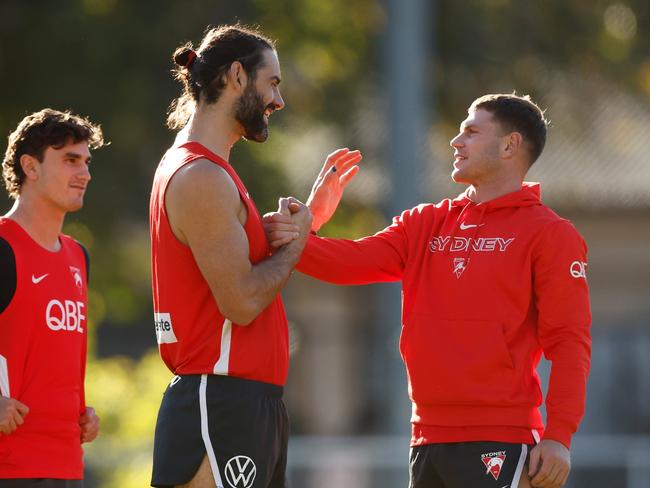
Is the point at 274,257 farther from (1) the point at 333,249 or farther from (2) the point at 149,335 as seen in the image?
(2) the point at 149,335

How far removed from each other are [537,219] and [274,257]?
1047 millimetres

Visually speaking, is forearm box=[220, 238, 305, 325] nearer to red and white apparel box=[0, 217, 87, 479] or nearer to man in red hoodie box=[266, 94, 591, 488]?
man in red hoodie box=[266, 94, 591, 488]

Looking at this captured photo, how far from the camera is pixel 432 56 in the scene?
1862cm

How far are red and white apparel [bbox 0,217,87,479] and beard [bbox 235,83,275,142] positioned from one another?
1.05 metres

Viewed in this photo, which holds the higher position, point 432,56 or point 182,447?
point 432,56

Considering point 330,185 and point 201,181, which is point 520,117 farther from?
point 201,181

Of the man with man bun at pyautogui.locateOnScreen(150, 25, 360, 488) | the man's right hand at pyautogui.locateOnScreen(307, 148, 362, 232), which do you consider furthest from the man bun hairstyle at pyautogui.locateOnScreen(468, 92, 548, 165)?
the man with man bun at pyautogui.locateOnScreen(150, 25, 360, 488)

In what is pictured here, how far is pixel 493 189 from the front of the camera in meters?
4.95

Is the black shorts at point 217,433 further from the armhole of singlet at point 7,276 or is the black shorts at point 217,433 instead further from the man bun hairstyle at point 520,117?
the man bun hairstyle at point 520,117

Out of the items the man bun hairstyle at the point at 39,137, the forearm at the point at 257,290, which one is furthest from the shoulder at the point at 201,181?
the man bun hairstyle at the point at 39,137

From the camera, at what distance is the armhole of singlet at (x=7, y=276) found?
4820 millimetres

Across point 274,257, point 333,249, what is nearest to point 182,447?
point 274,257

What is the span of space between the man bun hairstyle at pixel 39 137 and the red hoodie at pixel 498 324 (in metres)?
1.53

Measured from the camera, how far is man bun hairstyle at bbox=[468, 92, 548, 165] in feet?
16.2
